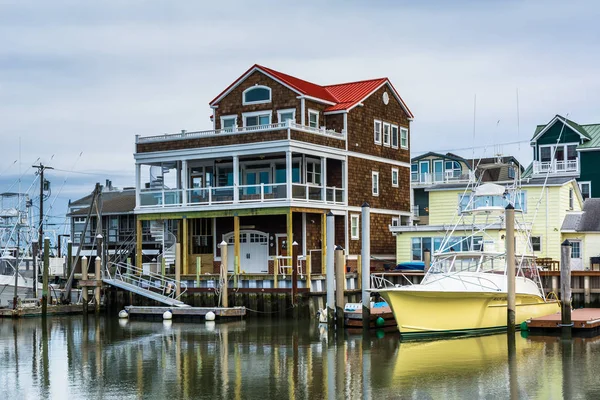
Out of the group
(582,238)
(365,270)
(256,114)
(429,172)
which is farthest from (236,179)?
(429,172)

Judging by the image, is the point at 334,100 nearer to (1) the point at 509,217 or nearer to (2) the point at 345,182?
(2) the point at 345,182

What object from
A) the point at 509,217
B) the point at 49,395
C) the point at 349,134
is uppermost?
the point at 349,134

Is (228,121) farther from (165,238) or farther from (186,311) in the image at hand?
(186,311)

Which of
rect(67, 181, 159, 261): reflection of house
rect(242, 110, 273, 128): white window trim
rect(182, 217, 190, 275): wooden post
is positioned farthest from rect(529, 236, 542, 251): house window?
rect(67, 181, 159, 261): reflection of house

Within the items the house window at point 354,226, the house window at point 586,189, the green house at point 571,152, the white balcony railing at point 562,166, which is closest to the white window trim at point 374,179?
the house window at point 354,226

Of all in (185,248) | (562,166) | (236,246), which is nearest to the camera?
(236,246)

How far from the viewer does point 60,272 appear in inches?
2397

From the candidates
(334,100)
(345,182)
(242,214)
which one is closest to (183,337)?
(242,214)

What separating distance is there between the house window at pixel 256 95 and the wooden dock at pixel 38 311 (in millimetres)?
13637

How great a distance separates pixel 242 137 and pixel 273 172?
3.31 m

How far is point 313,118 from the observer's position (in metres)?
47.8

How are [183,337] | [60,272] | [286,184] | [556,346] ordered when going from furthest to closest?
[60,272] → [286,184] → [183,337] → [556,346]

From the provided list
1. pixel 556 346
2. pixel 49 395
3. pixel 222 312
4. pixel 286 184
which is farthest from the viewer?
pixel 286 184

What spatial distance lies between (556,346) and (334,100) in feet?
77.7
